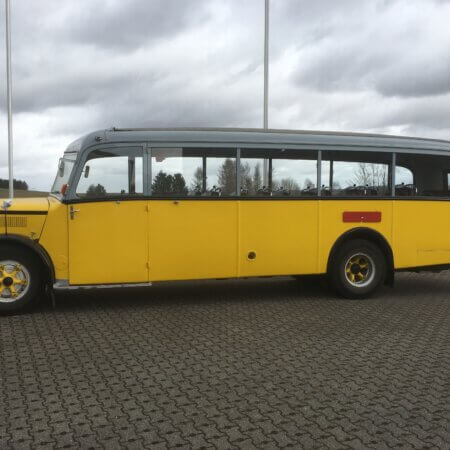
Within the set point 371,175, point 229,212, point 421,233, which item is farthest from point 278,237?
point 421,233

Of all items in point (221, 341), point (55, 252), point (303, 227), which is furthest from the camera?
point (303, 227)

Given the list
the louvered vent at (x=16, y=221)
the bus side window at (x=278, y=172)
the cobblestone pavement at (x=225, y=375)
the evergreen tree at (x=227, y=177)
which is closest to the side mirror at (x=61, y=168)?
the louvered vent at (x=16, y=221)

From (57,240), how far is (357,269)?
4.63 meters

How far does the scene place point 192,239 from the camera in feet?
26.8

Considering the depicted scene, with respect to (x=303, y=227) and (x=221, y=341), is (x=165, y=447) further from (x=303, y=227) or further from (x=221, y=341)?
(x=303, y=227)

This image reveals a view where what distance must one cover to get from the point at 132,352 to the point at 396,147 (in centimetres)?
566

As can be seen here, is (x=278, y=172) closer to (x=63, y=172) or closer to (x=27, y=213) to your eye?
(x=63, y=172)

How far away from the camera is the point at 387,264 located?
9195mm

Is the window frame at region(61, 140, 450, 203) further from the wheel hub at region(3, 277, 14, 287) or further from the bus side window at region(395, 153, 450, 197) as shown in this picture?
the wheel hub at region(3, 277, 14, 287)

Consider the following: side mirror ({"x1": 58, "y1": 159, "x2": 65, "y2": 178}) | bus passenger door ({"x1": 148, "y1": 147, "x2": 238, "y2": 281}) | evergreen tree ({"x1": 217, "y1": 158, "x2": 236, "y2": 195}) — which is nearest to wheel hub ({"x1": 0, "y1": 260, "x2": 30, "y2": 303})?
side mirror ({"x1": 58, "y1": 159, "x2": 65, "y2": 178})

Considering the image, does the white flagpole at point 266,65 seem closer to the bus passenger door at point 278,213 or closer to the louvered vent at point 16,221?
the bus passenger door at point 278,213

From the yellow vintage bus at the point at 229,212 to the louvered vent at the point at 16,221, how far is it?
13 millimetres

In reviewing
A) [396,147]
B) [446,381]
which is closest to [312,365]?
[446,381]

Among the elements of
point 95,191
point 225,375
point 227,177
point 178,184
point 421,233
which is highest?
point 227,177
